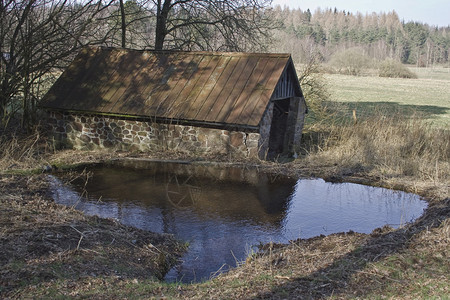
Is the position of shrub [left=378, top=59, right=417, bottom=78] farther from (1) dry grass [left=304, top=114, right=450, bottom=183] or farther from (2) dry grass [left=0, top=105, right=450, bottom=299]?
(2) dry grass [left=0, top=105, right=450, bottom=299]

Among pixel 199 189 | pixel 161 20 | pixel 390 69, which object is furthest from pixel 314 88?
pixel 390 69

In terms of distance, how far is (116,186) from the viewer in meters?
9.66

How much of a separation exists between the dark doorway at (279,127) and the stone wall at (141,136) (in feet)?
9.65

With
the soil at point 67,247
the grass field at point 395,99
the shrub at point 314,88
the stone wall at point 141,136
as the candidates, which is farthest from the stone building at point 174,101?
the grass field at point 395,99

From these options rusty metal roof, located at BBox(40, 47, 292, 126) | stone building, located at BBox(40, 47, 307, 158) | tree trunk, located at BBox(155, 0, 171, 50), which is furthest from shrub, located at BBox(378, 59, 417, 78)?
rusty metal roof, located at BBox(40, 47, 292, 126)

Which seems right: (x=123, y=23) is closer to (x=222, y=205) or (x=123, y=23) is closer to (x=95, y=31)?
(x=95, y=31)

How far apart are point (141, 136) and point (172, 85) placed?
1757 millimetres

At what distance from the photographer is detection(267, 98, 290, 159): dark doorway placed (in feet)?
48.2

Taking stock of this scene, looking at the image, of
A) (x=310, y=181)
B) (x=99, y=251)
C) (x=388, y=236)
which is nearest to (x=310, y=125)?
(x=310, y=181)

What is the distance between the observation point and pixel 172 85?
12984mm

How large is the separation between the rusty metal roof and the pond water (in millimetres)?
1633

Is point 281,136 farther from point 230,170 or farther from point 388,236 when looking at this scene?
point 388,236

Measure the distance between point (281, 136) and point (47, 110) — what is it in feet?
24.6

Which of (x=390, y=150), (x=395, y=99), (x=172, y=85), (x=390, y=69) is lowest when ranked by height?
(x=390, y=150)
